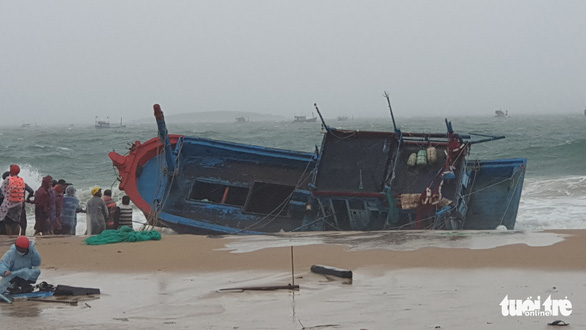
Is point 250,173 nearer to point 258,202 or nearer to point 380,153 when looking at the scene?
point 258,202

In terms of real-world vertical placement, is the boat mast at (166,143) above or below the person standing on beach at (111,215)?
above

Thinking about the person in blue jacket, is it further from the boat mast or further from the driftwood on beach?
the boat mast

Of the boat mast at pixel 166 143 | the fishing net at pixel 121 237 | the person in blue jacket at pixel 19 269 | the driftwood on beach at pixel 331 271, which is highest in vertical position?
the boat mast at pixel 166 143

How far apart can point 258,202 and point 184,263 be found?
18.3 ft

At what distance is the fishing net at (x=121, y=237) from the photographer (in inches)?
496

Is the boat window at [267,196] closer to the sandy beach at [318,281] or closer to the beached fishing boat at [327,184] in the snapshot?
the beached fishing boat at [327,184]

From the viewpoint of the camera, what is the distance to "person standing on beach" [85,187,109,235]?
13.9m

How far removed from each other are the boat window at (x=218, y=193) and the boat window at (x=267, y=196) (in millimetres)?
360

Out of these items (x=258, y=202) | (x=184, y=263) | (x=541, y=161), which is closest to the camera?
(x=184, y=263)

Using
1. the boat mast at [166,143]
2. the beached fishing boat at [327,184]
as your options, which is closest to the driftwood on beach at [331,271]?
the beached fishing boat at [327,184]

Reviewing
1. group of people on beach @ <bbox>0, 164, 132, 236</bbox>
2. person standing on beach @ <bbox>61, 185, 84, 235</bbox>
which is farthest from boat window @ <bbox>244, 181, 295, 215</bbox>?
person standing on beach @ <bbox>61, 185, 84, 235</bbox>

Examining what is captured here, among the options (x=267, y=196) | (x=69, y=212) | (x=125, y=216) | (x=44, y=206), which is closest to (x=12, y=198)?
(x=44, y=206)

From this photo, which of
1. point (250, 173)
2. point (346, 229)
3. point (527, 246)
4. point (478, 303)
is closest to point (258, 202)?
point (250, 173)

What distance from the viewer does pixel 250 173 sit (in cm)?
1623
